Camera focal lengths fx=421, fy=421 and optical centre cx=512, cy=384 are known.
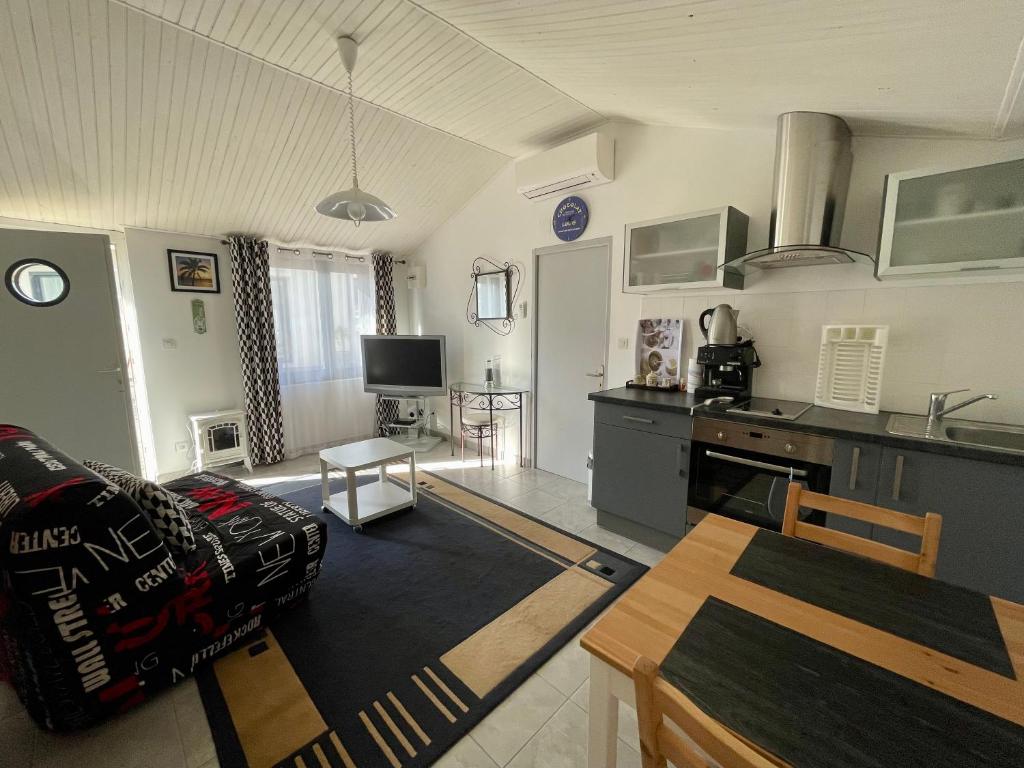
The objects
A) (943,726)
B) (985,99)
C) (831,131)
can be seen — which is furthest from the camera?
(831,131)

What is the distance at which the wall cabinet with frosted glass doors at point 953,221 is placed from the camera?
1633mm

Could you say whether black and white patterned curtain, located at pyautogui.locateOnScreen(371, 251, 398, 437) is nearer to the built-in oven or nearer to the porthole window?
the porthole window

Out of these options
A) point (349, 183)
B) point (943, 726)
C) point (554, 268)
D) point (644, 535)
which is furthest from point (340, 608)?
point (349, 183)

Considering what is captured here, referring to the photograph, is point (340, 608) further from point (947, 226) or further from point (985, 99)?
point (985, 99)

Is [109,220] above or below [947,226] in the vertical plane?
above

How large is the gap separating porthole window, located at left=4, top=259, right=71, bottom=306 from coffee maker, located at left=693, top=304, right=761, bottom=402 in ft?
12.8

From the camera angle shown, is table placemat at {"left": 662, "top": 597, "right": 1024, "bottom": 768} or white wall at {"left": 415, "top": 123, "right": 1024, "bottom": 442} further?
white wall at {"left": 415, "top": 123, "right": 1024, "bottom": 442}

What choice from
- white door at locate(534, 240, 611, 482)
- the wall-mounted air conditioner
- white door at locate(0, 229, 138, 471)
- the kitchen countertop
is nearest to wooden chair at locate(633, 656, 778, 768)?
the kitchen countertop

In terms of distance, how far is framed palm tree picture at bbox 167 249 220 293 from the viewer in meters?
3.56

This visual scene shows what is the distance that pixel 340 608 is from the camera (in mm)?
1995

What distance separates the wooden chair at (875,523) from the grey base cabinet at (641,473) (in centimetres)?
99

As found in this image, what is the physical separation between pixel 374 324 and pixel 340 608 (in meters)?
3.37

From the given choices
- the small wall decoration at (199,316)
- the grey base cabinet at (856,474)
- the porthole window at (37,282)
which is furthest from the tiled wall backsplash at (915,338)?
the small wall decoration at (199,316)

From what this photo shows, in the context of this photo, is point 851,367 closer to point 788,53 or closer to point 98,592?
point 788,53
